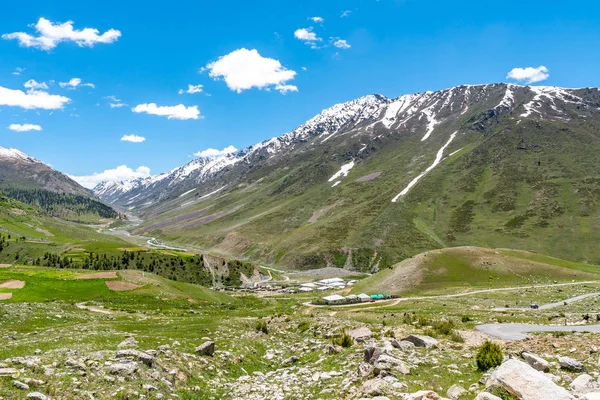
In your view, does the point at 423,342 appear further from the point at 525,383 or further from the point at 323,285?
the point at 323,285

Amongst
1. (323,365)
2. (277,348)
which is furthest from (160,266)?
(323,365)

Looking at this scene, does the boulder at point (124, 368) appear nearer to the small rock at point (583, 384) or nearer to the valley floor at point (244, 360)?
the valley floor at point (244, 360)

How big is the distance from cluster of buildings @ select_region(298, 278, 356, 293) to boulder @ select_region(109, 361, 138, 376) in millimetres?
115455

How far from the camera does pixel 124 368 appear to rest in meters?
18.8

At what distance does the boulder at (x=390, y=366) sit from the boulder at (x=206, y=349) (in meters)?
12.2

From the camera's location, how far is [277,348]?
31391mm

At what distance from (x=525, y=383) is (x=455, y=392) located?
9.25 feet

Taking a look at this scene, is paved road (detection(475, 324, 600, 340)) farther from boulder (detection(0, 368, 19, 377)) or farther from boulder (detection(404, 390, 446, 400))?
boulder (detection(0, 368, 19, 377))

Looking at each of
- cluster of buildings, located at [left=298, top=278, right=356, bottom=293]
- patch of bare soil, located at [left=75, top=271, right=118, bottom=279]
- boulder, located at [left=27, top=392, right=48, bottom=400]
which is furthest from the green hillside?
boulder, located at [left=27, top=392, right=48, bottom=400]

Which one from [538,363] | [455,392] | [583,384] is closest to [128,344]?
[455,392]

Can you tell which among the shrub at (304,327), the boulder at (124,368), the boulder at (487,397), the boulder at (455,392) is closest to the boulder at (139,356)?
the boulder at (124,368)

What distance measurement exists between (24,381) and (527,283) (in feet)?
362

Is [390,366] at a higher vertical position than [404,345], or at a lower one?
higher

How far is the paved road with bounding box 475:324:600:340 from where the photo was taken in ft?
107
